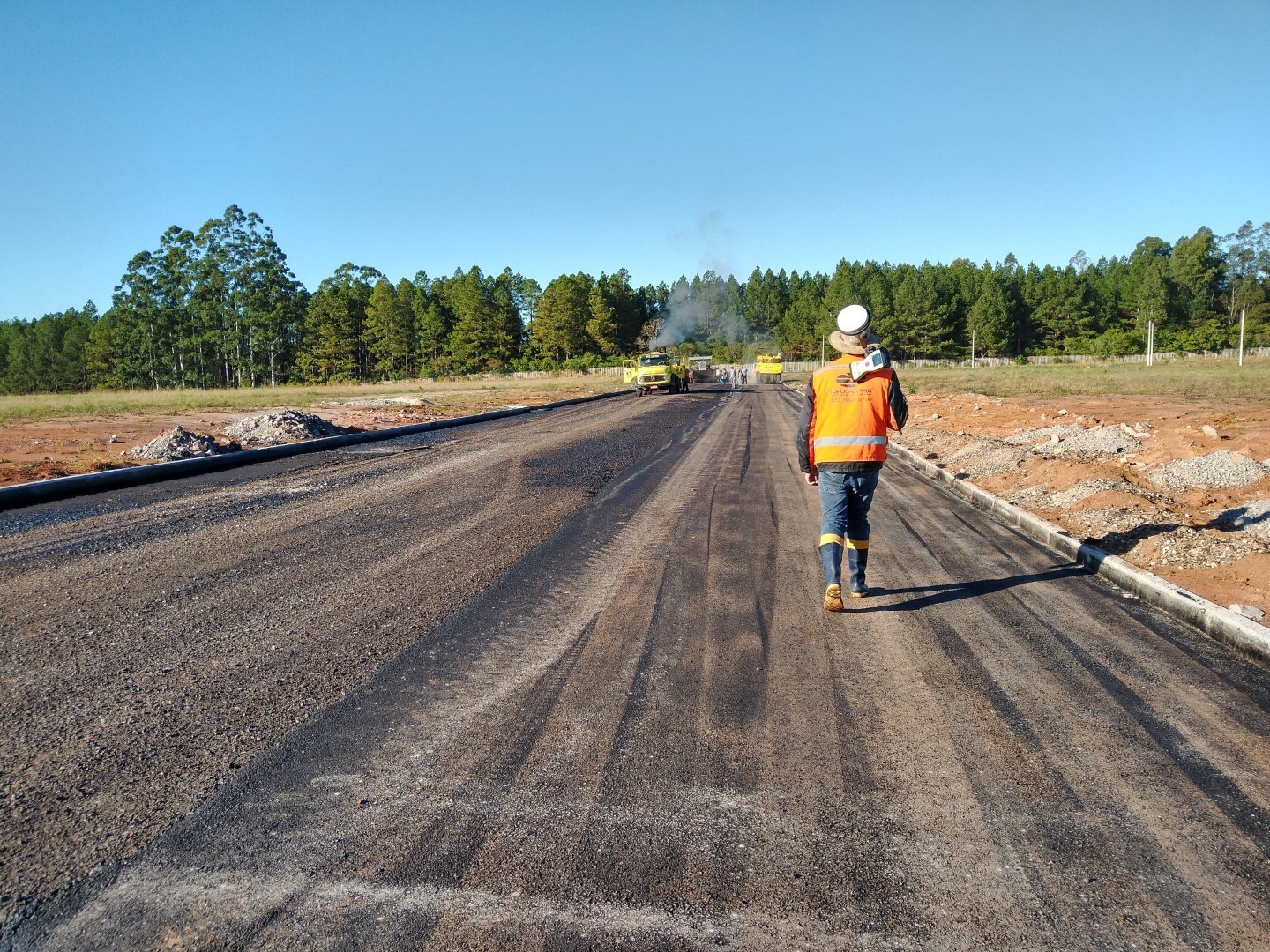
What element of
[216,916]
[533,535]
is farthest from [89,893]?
[533,535]

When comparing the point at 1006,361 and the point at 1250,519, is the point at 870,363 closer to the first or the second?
the point at 1250,519

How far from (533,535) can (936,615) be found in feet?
13.4

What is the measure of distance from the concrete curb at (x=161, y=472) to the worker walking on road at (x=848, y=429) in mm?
10664

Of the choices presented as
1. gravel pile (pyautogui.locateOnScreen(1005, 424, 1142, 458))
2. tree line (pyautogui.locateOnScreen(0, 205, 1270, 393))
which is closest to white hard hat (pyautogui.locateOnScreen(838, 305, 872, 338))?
gravel pile (pyautogui.locateOnScreen(1005, 424, 1142, 458))

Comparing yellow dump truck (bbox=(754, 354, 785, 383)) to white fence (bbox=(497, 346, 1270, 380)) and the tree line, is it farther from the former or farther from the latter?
the tree line

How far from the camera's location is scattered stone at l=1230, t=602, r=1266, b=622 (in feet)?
16.9

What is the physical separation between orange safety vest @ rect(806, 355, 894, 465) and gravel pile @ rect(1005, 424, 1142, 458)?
27.6 ft

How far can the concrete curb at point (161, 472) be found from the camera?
1073 centimetres

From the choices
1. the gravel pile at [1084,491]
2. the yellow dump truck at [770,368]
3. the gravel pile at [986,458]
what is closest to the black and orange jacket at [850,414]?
the gravel pile at [1084,491]

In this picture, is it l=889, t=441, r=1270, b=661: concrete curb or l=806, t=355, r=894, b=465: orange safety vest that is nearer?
l=889, t=441, r=1270, b=661: concrete curb

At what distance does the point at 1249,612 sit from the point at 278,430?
1874 centimetres

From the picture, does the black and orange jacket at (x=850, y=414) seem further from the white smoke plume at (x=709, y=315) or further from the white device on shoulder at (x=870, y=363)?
the white smoke plume at (x=709, y=315)

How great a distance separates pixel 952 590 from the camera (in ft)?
20.4

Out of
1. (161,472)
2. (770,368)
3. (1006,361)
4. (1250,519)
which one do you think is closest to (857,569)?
(1250,519)
